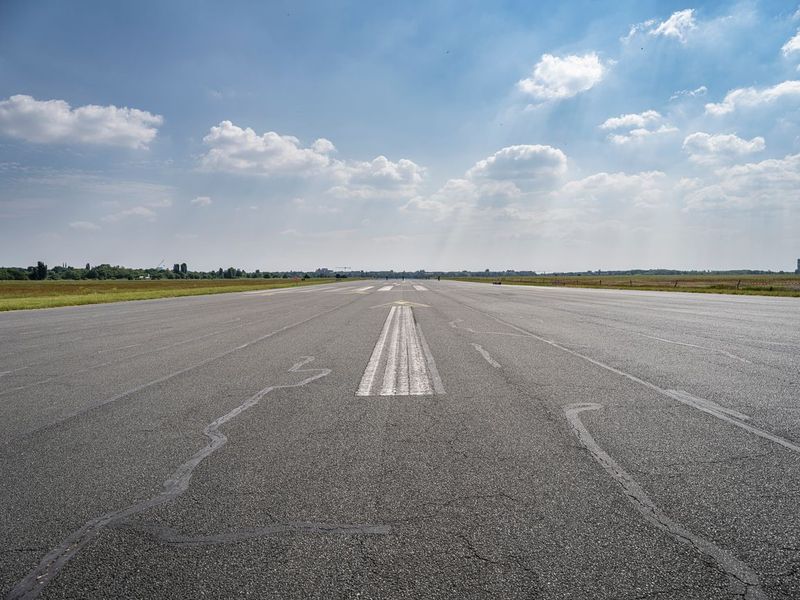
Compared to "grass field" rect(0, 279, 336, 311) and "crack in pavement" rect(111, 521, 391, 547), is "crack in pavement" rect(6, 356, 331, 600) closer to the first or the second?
"crack in pavement" rect(111, 521, 391, 547)

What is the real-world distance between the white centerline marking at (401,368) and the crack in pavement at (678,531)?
116 inches

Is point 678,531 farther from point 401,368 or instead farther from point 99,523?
point 401,368

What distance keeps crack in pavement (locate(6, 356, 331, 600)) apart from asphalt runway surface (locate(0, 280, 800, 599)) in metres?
0.02

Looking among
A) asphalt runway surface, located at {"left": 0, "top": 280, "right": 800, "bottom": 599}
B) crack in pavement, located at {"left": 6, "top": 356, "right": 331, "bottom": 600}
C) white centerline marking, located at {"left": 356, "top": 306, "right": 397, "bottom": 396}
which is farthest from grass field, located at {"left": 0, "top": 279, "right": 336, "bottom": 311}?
crack in pavement, located at {"left": 6, "top": 356, "right": 331, "bottom": 600}

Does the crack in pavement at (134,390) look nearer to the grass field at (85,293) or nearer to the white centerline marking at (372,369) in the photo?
the white centerline marking at (372,369)

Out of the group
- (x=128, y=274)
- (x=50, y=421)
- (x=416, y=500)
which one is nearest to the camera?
(x=416, y=500)

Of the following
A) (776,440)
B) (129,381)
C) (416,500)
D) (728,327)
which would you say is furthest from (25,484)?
(728,327)

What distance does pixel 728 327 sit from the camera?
50.4 feet

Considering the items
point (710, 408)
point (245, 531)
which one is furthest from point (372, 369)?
point (245, 531)

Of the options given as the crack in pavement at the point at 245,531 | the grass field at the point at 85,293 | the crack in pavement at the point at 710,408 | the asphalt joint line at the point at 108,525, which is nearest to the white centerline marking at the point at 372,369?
the asphalt joint line at the point at 108,525

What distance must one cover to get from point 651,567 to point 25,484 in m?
4.68

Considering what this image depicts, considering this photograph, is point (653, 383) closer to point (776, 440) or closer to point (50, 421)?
point (776, 440)

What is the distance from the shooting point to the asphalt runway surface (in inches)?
105

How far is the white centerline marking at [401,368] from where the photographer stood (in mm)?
7152
